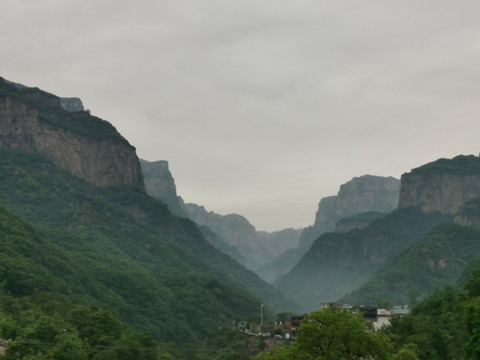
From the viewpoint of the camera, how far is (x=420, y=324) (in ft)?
458

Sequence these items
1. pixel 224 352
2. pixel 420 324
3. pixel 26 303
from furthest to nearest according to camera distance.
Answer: pixel 224 352 → pixel 26 303 → pixel 420 324

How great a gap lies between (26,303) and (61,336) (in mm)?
48550

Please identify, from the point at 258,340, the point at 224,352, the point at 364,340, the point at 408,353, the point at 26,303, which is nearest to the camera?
A: the point at 364,340

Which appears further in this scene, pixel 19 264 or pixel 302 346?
pixel 19 264

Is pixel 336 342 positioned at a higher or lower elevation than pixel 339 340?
lower

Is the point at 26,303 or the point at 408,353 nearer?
the point at 408,353

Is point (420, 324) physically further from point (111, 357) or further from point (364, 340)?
point (364, 340)

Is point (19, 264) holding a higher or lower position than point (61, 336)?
higher

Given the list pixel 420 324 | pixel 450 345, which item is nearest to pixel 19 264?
Answer: pixel 420 324

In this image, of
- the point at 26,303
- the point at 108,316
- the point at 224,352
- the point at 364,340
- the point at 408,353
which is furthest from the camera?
the point at 224,352

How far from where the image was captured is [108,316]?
14862 centimetres

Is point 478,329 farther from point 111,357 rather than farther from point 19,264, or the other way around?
point 19,264

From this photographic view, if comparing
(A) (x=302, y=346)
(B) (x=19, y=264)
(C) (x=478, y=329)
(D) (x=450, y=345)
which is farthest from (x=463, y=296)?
(B) (x=19, y=264)

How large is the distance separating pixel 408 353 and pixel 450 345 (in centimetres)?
2873
